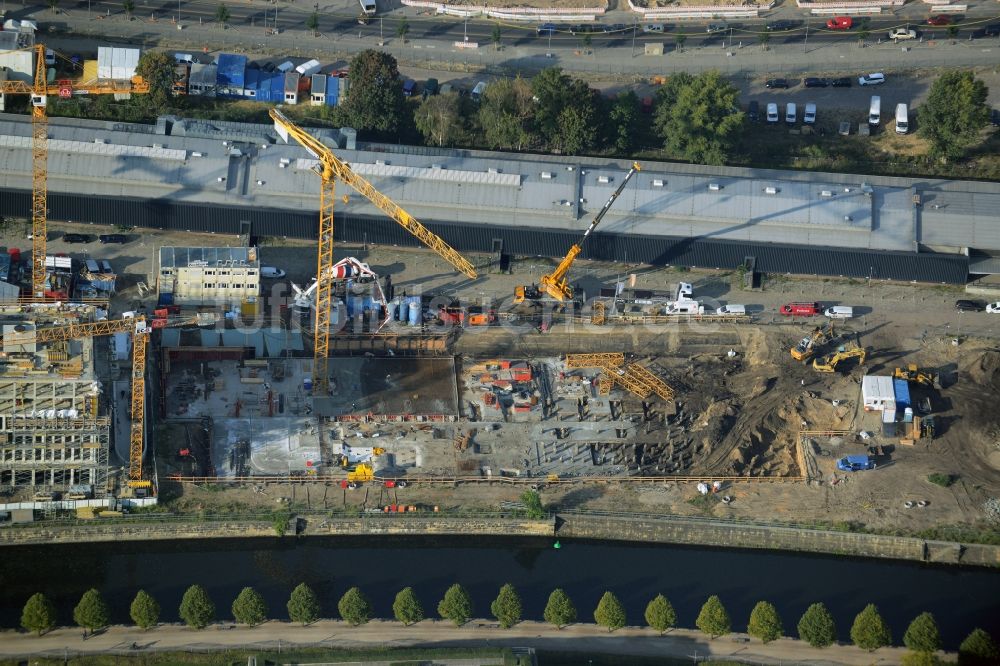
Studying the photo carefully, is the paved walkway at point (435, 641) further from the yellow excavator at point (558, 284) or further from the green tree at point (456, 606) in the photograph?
the yellow excavator at point (558, 284)

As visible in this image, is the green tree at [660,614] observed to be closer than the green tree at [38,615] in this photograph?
No

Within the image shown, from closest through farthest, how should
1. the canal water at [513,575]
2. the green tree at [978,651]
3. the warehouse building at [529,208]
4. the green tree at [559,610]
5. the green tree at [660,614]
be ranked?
1. the green tree at [978,651]
2. the green tree at [559,610]
3. the green tree at [660,614]
4. the canal water at [513,575]
5. the warehouse building at [529,208]

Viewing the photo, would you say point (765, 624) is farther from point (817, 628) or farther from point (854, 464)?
point (854, 464)

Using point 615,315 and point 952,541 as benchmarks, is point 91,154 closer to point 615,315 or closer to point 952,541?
point 615,315

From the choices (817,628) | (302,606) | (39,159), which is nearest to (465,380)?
(302,606)

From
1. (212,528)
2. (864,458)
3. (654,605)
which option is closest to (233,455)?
(212,528)

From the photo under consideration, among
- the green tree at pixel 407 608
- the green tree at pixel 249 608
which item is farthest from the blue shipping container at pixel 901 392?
the green tree at pixel 249 608
